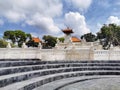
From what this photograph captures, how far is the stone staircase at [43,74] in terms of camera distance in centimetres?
613

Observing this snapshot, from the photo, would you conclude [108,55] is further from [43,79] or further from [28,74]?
[28,74]

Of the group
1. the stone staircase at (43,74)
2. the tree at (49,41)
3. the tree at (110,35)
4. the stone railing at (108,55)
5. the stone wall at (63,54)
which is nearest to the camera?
the stone staircase at (43,74)

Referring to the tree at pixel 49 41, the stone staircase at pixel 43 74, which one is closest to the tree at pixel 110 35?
the tree at pixel 49 41

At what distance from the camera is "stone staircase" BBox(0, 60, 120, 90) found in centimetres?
613

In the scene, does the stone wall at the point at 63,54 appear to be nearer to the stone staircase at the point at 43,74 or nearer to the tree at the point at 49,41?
the stone staircase at the point at 43,74

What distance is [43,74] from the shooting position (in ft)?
28.1

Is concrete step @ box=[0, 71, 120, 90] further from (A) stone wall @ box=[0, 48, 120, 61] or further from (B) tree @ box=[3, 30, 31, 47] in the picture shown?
(B) tree @ box=[3, 30, 31, 47]

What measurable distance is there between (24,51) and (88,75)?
45.1 ft

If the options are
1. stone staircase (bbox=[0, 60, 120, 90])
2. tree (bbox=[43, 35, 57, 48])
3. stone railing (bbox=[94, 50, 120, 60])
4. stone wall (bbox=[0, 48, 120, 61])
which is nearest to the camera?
stone staircase (bbox=[0, 60, 120, 90])

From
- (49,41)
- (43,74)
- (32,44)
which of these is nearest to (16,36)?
(32,44)

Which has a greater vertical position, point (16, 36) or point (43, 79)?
point (16, 36)

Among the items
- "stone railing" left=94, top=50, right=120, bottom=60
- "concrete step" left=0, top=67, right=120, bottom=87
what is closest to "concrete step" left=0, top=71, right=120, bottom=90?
"concrete step" left=0, top=67, right=120, bottom=87

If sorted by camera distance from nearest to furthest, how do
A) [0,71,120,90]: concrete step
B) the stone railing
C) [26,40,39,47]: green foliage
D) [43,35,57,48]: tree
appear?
[0,71,120,90]: concrete step, the stone railing, [26,40,39,47]: green foliage, [43,35,57,48]: tree

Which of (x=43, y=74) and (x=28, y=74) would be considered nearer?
(x=28, y=74)
